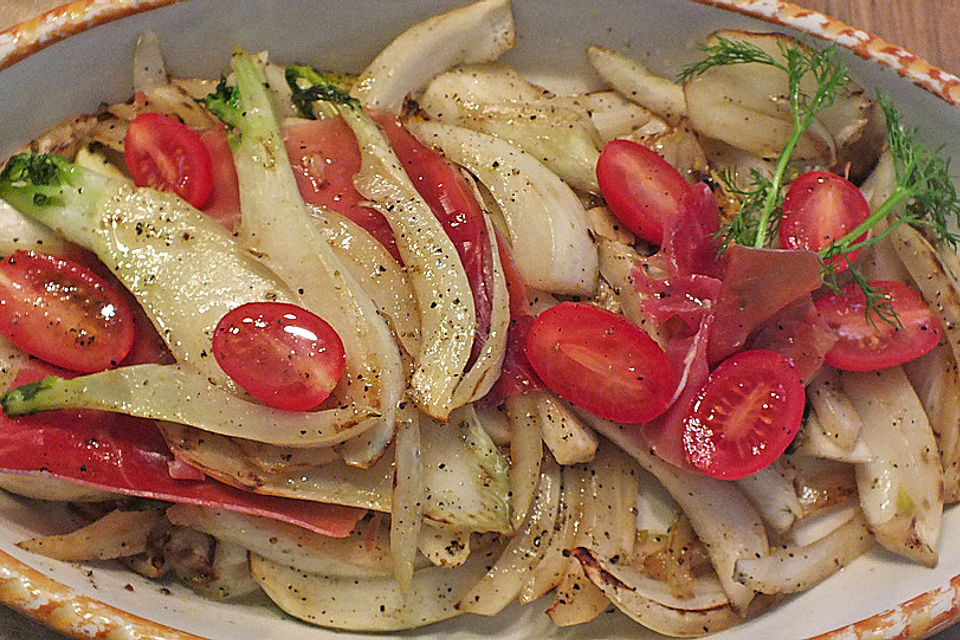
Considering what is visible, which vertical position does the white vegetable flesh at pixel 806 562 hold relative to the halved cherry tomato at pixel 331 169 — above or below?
below

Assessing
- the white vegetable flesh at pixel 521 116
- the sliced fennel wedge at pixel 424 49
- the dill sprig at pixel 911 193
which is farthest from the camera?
the sliced fennel wedge at pixel 424 49

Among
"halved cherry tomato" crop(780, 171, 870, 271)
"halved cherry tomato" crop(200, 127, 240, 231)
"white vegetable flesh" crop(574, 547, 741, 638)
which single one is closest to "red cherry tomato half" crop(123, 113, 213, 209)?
"halved cherry tomato" crop(200, 127, 240, 231)

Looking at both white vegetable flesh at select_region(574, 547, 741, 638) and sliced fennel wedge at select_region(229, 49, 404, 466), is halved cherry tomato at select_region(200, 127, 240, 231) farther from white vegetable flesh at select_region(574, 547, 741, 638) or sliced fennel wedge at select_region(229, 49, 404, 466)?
white vegetable flesh at select_region(574, 547, 741, 638)

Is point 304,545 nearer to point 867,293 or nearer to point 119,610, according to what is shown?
point 119,610

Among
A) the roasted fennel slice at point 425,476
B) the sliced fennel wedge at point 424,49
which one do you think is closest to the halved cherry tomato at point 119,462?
the roasted fennel slice at point 425,476

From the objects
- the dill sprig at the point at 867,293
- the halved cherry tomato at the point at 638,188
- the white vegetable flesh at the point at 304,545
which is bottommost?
the white vegetable flesh at the point at 304,545

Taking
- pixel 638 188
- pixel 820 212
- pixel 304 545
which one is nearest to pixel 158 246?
pixel 304 545

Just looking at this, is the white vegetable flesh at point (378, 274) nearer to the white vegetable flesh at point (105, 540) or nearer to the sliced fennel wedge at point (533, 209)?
the sliced fennel wedge at point (533, 209)
